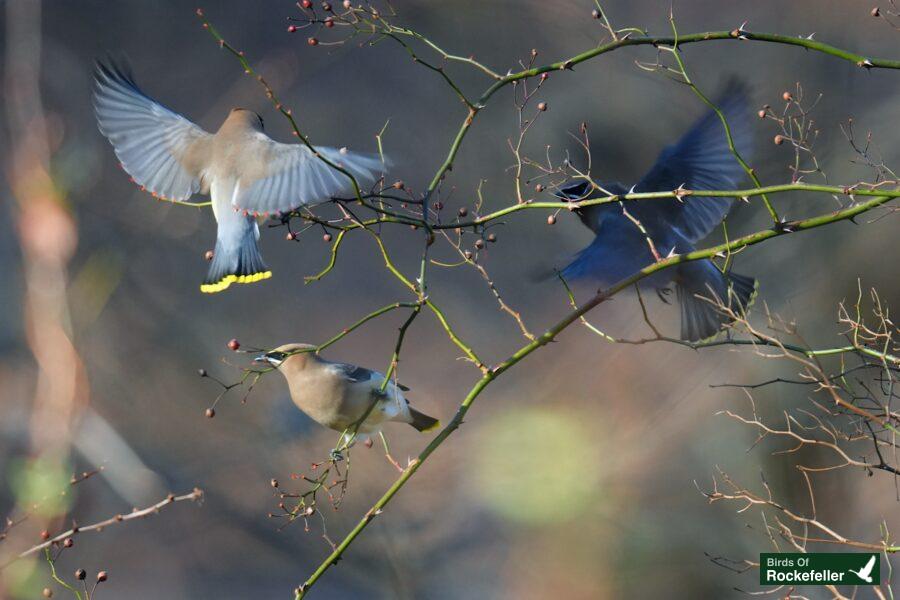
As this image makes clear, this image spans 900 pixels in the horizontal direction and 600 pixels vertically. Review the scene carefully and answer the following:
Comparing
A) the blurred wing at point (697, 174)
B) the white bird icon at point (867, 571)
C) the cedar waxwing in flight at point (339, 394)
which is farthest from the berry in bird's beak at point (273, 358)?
the white bird icon at point (867, 571)

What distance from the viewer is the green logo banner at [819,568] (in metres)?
1.68

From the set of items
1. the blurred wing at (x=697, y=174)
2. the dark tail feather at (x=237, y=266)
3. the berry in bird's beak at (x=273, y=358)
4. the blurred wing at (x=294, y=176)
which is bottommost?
the berry in bird's beak at (x=273, y=358)

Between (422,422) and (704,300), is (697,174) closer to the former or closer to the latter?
(704,300)

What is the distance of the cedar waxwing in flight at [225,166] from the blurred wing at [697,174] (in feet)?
2.13

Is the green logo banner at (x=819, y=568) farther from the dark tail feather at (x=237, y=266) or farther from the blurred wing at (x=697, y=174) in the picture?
the dark tail feather at (x=237, y=266)

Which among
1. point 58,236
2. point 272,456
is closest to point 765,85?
point 272,456

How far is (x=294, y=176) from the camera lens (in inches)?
57.9

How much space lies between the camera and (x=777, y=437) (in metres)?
3.36

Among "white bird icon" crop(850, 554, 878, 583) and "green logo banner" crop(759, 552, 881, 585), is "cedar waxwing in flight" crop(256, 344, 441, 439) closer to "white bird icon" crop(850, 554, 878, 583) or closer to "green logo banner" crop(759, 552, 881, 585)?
"green logo banner" crop(759, 552, 881, 585)

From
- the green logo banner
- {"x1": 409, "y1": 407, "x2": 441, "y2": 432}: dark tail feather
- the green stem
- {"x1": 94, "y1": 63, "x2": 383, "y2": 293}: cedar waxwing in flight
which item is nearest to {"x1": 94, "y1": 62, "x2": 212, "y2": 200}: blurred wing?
{"x1": 94, "y1": 63, "x2": 383, "y2": 293}: cedar waxwing in flight

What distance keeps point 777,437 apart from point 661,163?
1764 millimetres

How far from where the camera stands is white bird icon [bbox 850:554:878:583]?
5.56 feet

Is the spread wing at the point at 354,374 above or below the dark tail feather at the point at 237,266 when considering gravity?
below

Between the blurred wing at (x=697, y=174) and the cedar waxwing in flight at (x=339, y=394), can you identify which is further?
the blurred wing at (x=697, y=174)
